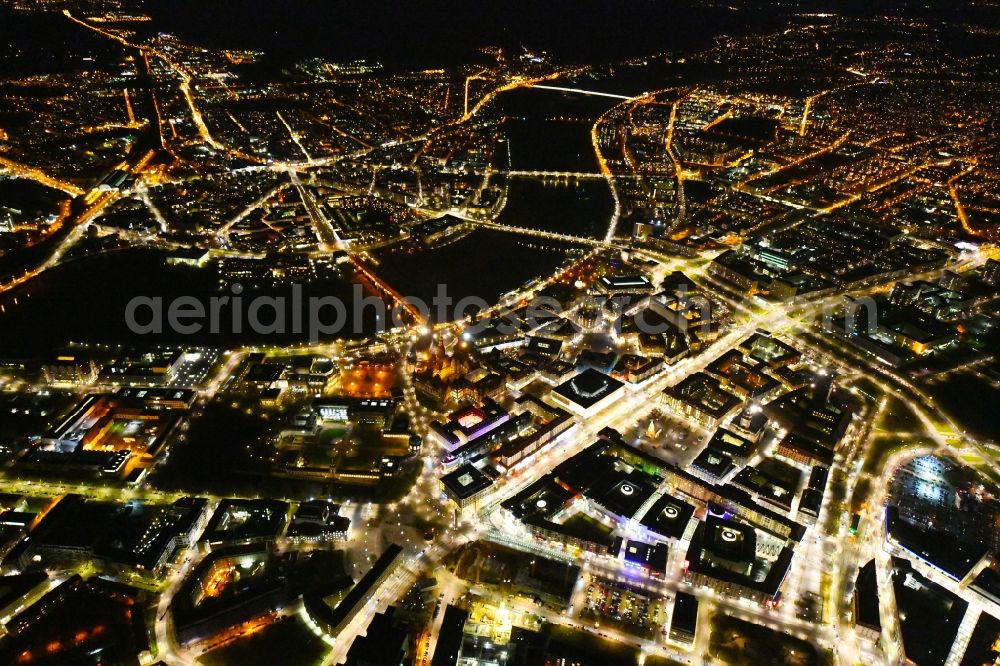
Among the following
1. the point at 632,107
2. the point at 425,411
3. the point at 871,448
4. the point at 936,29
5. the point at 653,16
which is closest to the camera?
the point at 871,448

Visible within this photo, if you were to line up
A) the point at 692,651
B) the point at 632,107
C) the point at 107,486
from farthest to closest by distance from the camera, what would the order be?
1. the point at 632,107
2. the point at 107,486
3. the point at 692,651

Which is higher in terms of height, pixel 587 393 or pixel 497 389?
pixel 587 393

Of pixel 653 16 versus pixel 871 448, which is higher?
pixel 653 16

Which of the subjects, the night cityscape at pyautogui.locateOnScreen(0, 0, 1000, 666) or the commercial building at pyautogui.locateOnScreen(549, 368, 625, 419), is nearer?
the night cityscape at pyautogui.locateOnScreen(0, 0, 1000, 666)

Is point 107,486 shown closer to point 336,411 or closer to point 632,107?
point 336,411

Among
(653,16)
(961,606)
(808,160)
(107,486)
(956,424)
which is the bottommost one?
(107,486)

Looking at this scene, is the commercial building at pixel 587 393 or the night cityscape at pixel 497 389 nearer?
the night cityscape at pixel 497 389

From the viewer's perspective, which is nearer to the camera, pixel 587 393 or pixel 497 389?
pixel 587 393

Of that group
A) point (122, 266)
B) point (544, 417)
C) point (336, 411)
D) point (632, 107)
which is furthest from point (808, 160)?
point (122, 266)
